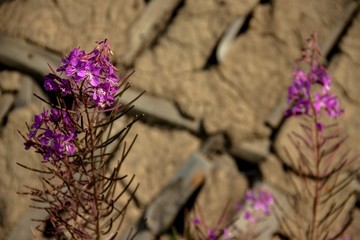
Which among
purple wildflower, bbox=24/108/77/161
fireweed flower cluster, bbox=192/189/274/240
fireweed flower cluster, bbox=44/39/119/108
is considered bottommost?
purple wildflower, bbox=24/108/77/161

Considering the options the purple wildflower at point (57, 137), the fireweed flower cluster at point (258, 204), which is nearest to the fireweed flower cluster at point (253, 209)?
the fireweed flower cluster at point (258, 204)

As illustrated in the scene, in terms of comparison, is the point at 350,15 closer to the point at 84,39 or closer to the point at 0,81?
the point at 84,39

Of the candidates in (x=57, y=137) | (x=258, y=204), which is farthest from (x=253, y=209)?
(x=57, y=137)

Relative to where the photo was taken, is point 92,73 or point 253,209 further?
point 253,209

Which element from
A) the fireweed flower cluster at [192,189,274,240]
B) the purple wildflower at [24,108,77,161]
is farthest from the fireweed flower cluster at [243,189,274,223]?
the purple wildflower at [24,108,77,161]

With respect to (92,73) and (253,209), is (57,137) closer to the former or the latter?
(92,73)

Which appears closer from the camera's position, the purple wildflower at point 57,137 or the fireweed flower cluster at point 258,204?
the purple wildflower at point 57,137

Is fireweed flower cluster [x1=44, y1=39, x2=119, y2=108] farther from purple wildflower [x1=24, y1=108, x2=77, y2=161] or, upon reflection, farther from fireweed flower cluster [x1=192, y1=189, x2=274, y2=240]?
fireweed flower cluster [x1=192, y1=189, x2=274, y2=240]

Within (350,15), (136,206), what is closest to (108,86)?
(136,206)

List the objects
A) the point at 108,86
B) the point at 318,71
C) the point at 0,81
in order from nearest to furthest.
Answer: the point at 108,86, the point at 318,71, the point at 0,81

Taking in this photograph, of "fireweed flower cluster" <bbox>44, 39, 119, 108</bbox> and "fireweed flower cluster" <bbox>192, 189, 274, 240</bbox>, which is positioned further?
"fireweed flower cluster" <bbox>192, 189, 274, 240</bbox>

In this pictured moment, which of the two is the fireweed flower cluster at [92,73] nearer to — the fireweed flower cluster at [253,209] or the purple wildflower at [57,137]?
the purple wildflower at [57,137]
